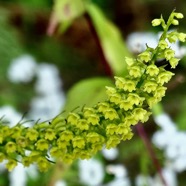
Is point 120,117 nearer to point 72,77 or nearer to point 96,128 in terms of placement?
point 96,128

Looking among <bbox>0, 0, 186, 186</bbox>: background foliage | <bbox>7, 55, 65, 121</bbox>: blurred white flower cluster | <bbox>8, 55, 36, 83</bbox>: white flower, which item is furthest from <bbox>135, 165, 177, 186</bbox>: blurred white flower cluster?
<bbox>8, 55, 36, 83</bbox>: white flower

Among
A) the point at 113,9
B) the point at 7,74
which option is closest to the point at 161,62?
the point at 7,74

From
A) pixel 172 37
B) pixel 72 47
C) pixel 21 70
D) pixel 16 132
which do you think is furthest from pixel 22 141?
pixel 72 47

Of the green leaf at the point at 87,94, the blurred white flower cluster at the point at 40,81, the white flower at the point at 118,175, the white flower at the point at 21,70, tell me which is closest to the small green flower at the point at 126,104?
the green leaf at the point at 87,94

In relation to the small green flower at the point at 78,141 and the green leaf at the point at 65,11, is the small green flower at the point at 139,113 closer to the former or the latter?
the small green flower at the point at 78,141

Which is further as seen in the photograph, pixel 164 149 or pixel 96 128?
pixel 164 149
